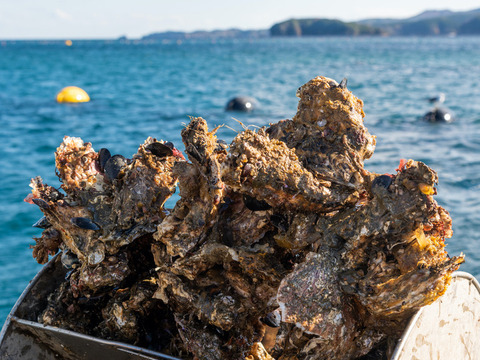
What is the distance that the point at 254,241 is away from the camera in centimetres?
278

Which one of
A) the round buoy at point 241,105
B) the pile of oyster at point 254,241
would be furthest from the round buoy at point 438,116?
the pile of oyster at point 254,241

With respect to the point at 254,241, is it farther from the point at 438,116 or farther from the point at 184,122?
the point at 438,116

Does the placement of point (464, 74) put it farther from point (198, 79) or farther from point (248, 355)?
point (248, 355)

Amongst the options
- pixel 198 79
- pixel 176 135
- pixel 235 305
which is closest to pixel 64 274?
pixel 235 305

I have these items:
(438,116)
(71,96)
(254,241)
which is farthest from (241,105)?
(254,241)

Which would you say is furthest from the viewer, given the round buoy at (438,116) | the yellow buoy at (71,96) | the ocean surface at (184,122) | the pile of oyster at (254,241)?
the yellow buoy at (71,96)

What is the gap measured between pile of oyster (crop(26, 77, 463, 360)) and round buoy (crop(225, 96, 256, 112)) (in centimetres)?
1719

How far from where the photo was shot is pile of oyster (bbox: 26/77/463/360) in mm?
2361

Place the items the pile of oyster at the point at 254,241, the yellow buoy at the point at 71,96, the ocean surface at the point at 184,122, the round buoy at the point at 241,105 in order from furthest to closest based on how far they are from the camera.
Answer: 1. the yellow buoy at the point at 71,96
2. the round buoy at the point at 241,105
3. the ocean surface at the point at 184,122
4. the pile of oyster at the point at 254,241

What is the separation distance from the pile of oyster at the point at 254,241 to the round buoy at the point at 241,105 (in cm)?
1719

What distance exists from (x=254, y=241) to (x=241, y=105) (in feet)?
59.2

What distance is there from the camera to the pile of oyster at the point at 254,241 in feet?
7.75

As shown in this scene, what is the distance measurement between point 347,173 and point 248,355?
1.13 meters

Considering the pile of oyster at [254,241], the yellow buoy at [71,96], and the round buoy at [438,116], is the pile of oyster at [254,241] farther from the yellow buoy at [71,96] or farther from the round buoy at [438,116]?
the yellow buoy at [71,96]
